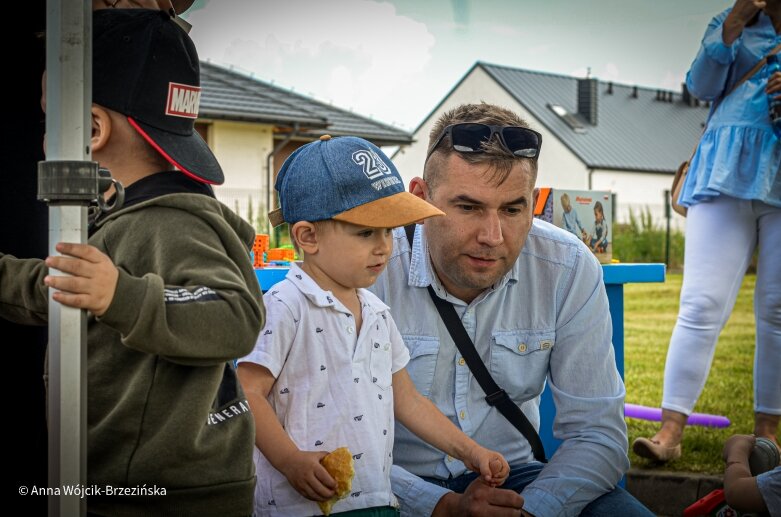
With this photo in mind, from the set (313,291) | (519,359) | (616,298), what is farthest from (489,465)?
(616,298)

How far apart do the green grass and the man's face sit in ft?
6.83

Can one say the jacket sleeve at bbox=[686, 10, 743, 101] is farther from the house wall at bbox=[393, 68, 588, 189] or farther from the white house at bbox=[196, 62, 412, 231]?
the house wall at bbox=[393, 68, 588, 189]

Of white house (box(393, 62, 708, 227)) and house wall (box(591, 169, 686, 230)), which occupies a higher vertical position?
white house (box(393, 62, 708, 227))

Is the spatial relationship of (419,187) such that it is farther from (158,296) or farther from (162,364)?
(158,296)

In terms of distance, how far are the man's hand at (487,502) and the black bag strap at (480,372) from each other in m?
0.34

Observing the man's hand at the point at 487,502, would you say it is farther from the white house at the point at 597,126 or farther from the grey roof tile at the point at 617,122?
the grey roof tile at the point at 617,122

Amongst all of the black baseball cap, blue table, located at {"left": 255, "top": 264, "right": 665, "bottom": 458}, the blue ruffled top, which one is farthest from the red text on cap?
the blue ruffled top

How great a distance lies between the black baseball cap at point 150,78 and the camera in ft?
5.64

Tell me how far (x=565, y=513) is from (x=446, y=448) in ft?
1.35

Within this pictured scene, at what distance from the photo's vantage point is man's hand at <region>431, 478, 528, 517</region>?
2.24 m

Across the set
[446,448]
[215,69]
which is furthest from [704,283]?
[215,69]

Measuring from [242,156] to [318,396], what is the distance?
67.8 ft

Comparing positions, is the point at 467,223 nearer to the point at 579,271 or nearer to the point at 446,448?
the point at 579,271

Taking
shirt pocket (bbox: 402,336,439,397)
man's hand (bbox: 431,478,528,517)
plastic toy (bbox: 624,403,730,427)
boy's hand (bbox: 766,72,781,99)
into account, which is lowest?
plastic toy (bbox: 624,403,730,427)
